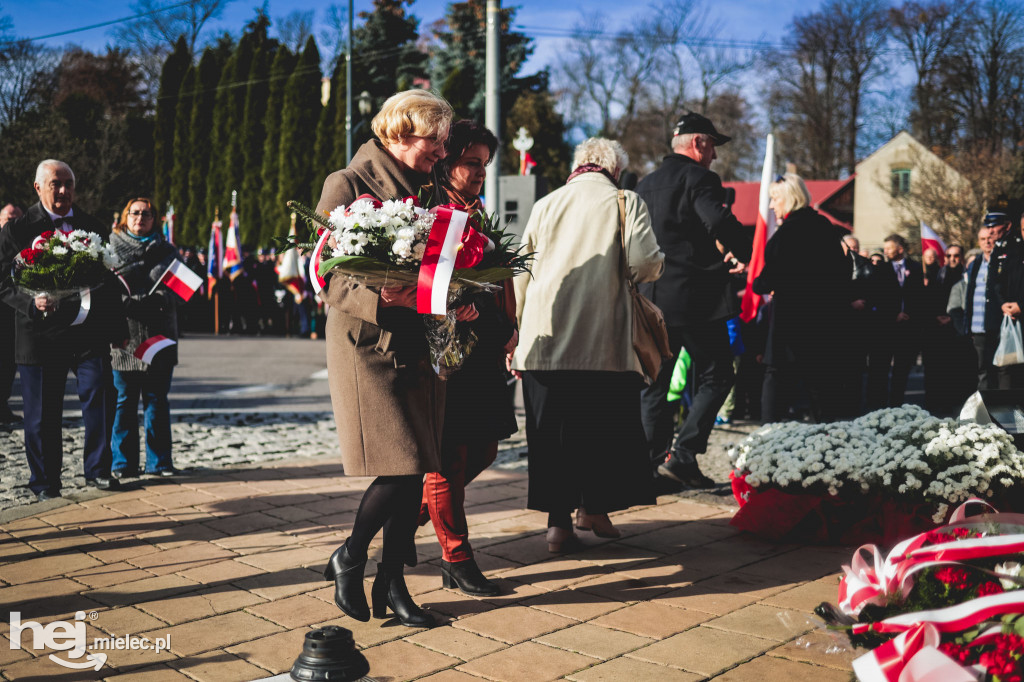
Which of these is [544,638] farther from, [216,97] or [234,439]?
[216,97]

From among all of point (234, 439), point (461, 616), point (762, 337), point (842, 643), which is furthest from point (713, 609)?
point (762, 337)

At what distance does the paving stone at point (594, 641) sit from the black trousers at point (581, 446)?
1.14 metres

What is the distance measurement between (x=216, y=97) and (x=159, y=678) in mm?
39792

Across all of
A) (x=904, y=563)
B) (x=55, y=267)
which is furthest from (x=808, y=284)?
(x=55, y=267)

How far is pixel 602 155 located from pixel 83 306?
3000 mm

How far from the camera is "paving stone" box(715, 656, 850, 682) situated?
10.4 feet

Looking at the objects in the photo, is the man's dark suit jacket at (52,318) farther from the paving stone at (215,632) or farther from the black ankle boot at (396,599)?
the black ankle boot at (396,599)

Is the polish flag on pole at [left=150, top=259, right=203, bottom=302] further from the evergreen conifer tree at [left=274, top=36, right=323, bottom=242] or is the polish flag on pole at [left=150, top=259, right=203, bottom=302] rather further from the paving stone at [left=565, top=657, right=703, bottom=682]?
the evergreen conifer tree at [left=274, top=36, right=323, bottom=242]

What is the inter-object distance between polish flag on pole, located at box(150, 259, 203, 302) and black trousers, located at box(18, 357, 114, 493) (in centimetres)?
63

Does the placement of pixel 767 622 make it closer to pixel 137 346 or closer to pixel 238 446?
pixel 137 346

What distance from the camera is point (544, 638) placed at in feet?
11.8

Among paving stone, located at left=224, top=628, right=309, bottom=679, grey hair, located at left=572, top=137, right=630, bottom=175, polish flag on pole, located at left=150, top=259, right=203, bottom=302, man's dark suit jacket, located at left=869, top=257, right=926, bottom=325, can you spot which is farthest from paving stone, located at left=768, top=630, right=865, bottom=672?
man's dark suit jacket, located at left=869, top=257, right=926, bottom=325

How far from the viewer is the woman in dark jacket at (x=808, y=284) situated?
662 centimetres

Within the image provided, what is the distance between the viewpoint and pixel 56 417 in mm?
5590
